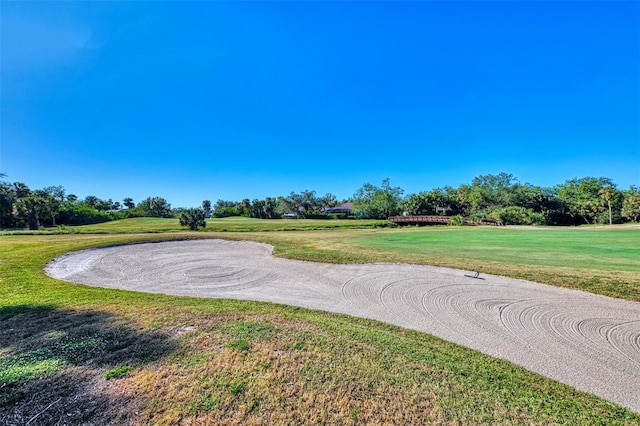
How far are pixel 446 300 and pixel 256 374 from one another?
18.1 ft

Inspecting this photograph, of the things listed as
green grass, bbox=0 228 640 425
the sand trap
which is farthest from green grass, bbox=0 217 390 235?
green grass, bbox=0 228 640 425

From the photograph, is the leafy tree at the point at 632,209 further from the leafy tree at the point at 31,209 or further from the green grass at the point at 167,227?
the leafy tree at the point at 31,209

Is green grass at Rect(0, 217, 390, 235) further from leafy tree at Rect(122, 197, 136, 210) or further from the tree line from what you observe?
leafy tree at Rect(122, 197, 136, 210)

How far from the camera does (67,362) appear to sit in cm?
317

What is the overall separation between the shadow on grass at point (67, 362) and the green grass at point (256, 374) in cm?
2

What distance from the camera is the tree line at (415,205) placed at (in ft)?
117

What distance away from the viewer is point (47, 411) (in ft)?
7.68

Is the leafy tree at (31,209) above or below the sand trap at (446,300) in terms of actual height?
above

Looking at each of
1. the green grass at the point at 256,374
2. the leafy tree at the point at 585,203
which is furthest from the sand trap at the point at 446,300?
the leafy tree at the point at 585,203

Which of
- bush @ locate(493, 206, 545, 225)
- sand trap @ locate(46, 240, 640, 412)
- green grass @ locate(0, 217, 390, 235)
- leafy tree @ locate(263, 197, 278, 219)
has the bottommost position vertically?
sand trap @ locate(46, 240, 640, 412)

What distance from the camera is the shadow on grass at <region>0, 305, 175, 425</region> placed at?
2.35 metres

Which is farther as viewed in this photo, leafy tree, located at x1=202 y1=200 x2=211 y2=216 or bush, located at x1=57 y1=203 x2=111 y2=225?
leafy tree, located at x1=202 y1=200 x2=211 y2=216

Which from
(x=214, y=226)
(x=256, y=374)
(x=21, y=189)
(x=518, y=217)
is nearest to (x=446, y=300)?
(x=256, y=374)

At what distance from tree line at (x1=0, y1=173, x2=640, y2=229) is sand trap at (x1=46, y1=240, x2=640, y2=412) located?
70.2 ft
